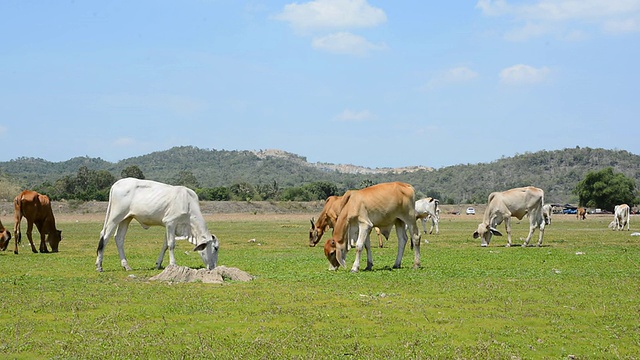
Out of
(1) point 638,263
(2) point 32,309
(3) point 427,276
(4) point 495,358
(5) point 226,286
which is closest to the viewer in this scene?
(4) point 495,358

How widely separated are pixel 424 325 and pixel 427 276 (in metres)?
6.54

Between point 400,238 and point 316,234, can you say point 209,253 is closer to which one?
point 400,238

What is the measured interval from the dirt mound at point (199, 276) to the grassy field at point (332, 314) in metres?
0.47

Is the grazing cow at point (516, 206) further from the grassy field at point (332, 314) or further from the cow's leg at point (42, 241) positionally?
the cow's leg at point (42, 241)

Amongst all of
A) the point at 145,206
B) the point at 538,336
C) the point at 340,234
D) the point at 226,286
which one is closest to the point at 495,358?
the point at 538,336

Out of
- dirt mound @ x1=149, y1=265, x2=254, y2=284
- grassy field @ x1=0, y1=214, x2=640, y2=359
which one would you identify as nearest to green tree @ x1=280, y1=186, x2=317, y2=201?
grassy field @ x1=0, y1=214, x2=640, y2=359

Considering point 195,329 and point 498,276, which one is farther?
point 498,276

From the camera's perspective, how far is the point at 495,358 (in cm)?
923

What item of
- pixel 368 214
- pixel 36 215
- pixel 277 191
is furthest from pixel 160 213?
pixel 277 191

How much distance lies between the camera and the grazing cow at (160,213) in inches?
779

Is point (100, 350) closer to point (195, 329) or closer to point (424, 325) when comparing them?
point (195, 329)

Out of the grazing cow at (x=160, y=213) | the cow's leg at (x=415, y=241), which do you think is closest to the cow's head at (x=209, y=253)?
the grazing cow at (x=160, y=213)

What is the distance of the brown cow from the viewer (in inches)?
1097

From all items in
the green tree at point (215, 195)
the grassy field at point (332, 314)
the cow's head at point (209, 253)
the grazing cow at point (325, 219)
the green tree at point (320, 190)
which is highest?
the green tree at point (320, 190)
